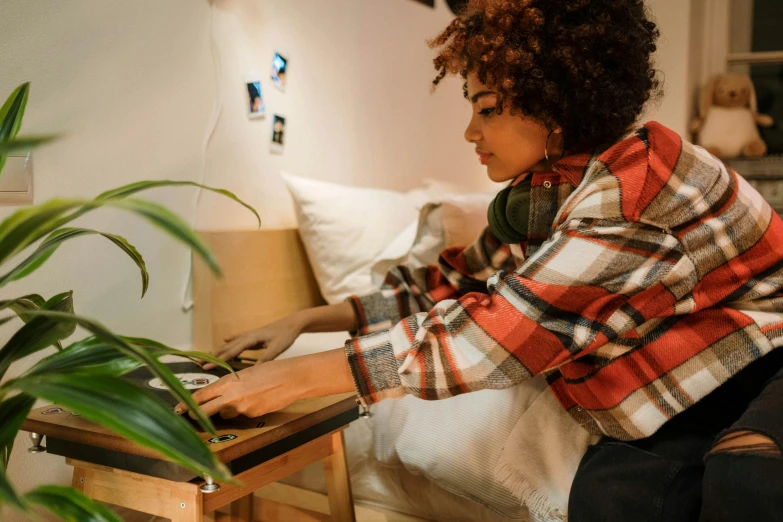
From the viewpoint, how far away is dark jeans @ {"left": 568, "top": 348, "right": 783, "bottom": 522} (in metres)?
0.77

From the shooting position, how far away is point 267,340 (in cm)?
120

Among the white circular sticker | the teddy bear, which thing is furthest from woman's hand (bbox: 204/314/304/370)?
the teddy bear

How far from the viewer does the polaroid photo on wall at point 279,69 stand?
1.76 meters

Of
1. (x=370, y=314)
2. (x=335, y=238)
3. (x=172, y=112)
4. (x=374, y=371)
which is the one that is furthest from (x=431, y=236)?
(x=374, y=371)

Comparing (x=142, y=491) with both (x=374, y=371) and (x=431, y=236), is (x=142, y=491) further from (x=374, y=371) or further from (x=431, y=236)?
(x=431, y=236)

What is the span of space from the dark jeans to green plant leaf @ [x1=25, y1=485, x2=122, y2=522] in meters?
0.63

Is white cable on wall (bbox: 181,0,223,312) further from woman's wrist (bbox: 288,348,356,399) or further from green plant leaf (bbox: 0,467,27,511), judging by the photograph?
green plant leaf (bbox: 0,467,27,511)

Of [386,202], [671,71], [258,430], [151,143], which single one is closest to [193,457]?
[258,430]

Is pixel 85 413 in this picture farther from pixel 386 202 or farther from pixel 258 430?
pixel 386 202

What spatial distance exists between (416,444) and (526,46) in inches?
27.5

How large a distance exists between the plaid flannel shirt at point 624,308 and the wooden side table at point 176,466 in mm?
118

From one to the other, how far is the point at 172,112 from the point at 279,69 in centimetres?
40

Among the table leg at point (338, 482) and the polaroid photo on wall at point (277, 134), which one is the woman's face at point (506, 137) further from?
the polaroid photo on wall at point (277, 134)

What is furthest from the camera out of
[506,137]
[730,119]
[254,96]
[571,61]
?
[730,119]
